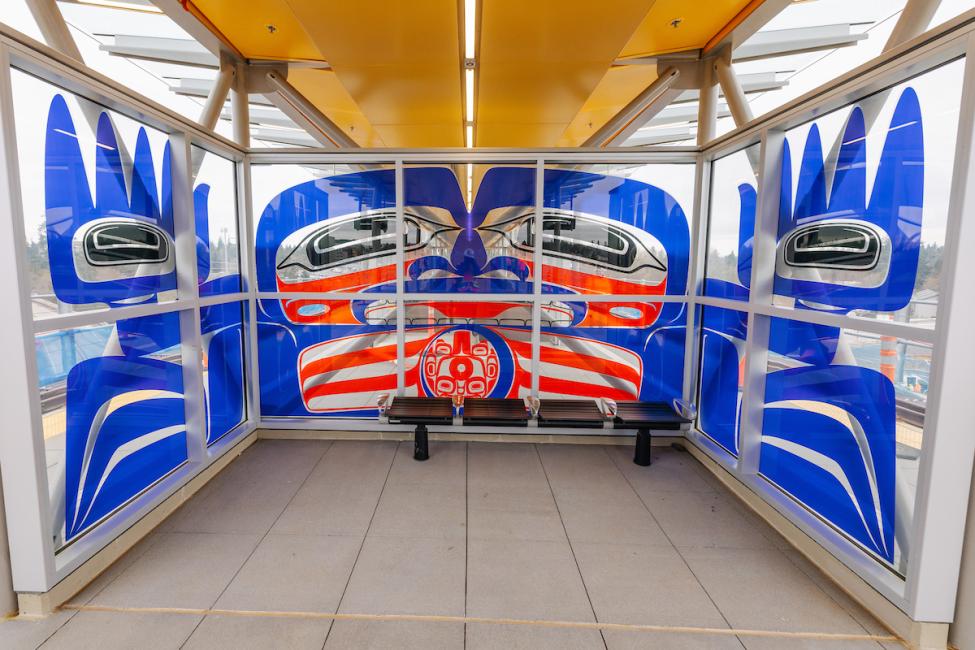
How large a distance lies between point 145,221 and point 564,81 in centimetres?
342

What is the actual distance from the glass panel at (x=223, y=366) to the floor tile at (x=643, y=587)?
10.00 ft

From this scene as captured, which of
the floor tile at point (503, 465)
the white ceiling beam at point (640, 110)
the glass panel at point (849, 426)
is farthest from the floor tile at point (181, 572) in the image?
the white ceiling beam at point (640, 110)

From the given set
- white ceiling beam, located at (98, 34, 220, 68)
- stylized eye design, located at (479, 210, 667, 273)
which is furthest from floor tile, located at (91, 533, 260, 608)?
white ceiling beam, located at (98, 34, 220, 68)

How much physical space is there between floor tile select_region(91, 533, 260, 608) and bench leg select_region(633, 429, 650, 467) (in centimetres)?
288

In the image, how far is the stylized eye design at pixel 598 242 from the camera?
159 inches

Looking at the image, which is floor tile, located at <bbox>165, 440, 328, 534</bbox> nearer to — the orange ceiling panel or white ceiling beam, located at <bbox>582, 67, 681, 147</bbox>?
the orange ceiling panel

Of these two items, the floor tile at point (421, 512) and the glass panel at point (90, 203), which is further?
the floor tile at point (421, 512)

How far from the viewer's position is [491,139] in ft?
20.5

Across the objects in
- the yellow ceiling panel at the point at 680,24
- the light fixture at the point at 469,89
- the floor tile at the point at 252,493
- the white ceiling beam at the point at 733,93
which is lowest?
the floor tile at the point at 252,493

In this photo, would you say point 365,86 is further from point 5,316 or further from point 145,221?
point 5,316

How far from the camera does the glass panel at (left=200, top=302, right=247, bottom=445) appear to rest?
11.7 ft

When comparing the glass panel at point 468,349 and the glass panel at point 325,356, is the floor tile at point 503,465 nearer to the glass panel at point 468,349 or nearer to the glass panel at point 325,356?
the glass panel at point 468,349

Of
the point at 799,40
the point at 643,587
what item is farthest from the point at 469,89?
the point at 643,587

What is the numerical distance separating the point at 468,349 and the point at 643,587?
2.53 meters
